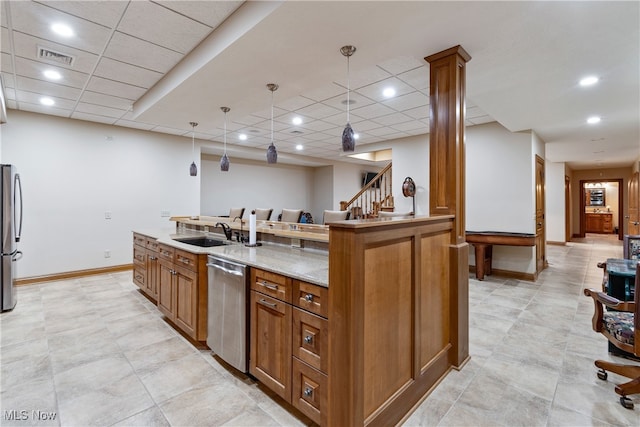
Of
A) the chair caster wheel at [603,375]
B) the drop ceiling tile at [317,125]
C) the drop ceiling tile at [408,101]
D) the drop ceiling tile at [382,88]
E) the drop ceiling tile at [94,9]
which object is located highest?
the drop ceiling tile at [317,125]

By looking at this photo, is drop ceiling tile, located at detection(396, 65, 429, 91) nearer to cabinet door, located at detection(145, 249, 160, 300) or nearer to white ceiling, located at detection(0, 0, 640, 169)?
white ceiling, located at detection(0, 0, 640, 169)

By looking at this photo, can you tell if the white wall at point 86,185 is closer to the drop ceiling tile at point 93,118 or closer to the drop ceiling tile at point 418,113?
the drop ceiling tile at point 93,118

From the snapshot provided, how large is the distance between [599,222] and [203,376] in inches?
642

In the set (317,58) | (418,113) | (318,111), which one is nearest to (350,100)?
(318,111)

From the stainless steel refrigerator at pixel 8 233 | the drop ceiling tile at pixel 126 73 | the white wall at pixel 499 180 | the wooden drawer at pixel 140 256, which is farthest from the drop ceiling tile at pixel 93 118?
the white wall at pixel 499 180

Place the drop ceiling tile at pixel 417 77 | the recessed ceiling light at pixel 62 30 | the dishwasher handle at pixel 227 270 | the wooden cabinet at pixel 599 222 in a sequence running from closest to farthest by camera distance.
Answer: the dishwasher handle at pixel 227 270
the recessed ceiling light at pixel 62 30
the drop ceiling tile at pixel 417 77
the wooden cabinet at pixel 599 222

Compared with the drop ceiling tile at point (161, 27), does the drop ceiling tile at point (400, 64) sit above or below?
below

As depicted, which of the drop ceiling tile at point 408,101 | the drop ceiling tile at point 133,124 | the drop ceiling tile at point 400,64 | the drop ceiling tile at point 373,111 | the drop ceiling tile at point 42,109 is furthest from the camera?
the drop ceiling tile at point 133,124

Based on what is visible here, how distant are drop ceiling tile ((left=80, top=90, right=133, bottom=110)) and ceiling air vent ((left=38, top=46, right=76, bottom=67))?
85 cm

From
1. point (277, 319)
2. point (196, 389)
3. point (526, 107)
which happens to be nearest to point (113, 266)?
point (196, 389)

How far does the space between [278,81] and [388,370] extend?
2.78 m

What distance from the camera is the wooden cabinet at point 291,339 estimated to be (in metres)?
1.64

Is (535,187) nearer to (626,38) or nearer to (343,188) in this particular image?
(626,38)

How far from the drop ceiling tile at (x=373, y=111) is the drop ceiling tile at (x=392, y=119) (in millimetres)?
134
